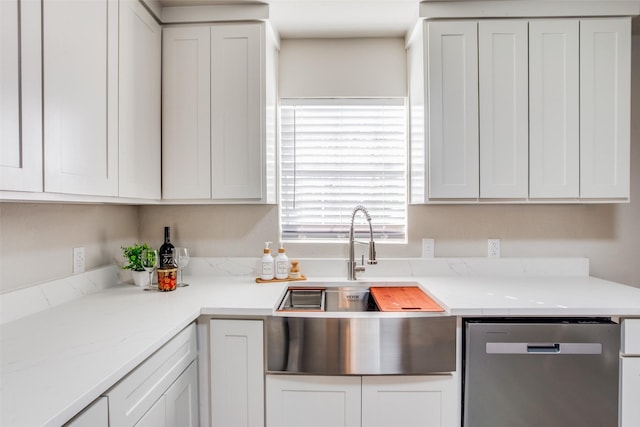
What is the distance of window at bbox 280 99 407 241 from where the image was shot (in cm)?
217

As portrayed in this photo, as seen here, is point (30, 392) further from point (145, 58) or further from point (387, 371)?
point (145, 58)

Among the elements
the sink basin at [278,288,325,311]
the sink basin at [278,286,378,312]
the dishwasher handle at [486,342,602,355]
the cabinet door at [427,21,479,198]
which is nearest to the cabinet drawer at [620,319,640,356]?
the dishwasher handle at [486,342,602,355]

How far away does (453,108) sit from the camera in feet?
5.90

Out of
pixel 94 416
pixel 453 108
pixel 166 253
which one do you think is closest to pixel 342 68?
pixel 453 108

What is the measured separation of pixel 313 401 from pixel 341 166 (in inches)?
52.5

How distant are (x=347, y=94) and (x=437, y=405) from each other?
1.74 meters

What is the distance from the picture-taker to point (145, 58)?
1671 millimetres

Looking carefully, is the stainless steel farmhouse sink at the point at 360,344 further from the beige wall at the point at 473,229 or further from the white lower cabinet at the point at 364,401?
the beige wall at the point at 473,229

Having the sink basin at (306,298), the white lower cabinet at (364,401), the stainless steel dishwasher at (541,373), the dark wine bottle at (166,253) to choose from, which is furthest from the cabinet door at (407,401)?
the dark wine bottle at (166,253)

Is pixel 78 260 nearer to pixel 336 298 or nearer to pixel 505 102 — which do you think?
pixel 336 298

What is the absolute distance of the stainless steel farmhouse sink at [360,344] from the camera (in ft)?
4.65

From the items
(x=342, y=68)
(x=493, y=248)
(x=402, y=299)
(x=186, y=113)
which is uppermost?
(x=342, y=68)

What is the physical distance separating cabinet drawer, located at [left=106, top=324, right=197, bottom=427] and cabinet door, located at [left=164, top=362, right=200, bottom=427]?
0.12ft

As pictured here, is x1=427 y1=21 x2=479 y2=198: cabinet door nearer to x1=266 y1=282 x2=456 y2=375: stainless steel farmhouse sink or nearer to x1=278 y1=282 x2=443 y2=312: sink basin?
x1=278 y1=282 x2=443 y2=312: sink basin
